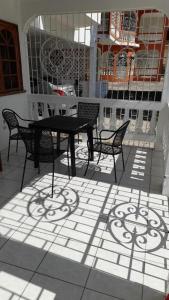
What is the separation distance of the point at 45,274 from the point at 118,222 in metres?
0.90

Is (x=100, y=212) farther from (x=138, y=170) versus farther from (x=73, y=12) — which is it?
(x=73, y=12)

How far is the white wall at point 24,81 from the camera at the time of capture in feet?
12.5

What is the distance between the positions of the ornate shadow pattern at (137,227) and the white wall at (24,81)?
8.60 feet

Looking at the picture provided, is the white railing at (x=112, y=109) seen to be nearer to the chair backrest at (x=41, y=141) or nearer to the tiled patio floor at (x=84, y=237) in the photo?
the tiled patio floor at (x=84, y=237)

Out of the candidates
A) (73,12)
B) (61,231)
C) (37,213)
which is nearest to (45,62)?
(73,12)

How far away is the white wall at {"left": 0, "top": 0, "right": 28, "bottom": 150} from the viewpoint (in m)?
3.80

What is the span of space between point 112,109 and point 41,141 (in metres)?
2.02

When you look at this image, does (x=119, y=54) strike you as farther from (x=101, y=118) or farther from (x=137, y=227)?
(x=137, y=227)

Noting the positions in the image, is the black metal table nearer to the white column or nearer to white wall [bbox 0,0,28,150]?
white wall [bbox 0,0,28,150]

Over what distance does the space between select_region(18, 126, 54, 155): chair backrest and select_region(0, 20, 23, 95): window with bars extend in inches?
61.4

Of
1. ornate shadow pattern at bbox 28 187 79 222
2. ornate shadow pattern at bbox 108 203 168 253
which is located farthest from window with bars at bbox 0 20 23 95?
ornate shadow pattern at bbox 108 203 168 253

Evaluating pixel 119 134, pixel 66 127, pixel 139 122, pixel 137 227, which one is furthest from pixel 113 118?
pixel 137 227

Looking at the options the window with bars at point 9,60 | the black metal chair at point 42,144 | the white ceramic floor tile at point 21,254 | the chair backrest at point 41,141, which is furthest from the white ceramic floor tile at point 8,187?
the window with bars at point 9,60

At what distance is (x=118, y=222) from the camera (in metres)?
2.31
